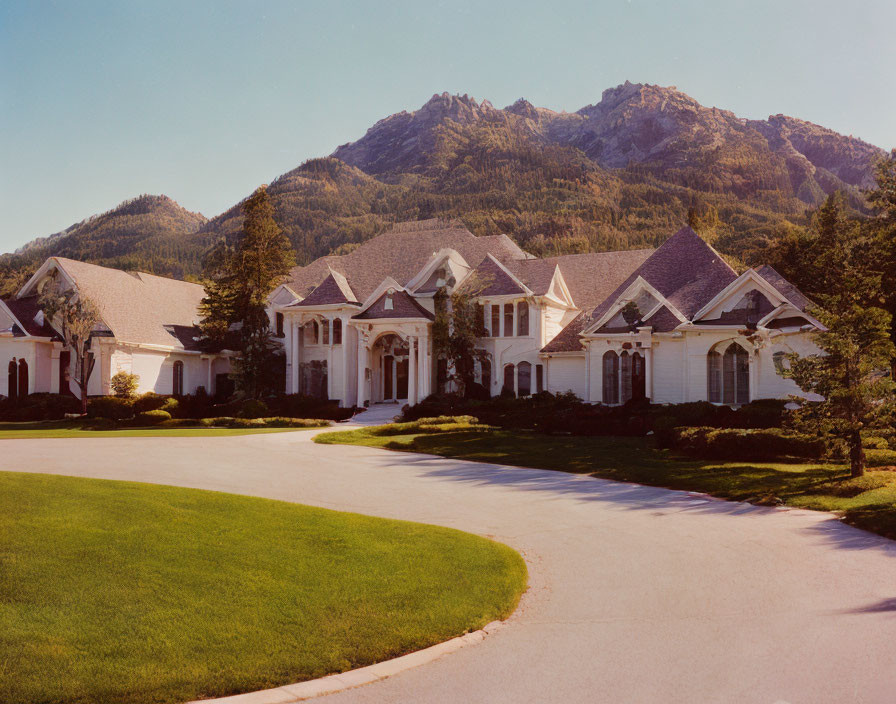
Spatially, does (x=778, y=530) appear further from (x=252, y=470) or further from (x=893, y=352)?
(x=252, y=470)

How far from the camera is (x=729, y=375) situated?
34.2 meters

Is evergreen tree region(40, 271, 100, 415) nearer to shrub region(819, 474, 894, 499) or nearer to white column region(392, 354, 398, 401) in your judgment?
white column region(392, 354, 398, 401)

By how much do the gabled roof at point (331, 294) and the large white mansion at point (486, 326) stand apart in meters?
0.13

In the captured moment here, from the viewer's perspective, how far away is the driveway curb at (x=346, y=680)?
622 centimetres

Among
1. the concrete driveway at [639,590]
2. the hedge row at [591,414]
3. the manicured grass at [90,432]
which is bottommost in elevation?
the concrete driveway at [639,590]

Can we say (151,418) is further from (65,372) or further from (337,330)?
(337,330)

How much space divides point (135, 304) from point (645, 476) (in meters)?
37.9

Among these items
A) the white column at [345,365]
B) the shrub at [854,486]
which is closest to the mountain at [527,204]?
the white column at [345,365]

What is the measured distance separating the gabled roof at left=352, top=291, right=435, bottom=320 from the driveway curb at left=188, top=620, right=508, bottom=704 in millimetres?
36018

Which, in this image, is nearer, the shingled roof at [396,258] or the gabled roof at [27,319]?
the gabled roof at [27,319]

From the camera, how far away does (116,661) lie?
21.9ft

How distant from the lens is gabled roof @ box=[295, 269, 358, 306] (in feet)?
151

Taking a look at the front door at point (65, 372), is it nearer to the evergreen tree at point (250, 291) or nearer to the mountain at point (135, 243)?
the evergreen tree at point (250, 291)

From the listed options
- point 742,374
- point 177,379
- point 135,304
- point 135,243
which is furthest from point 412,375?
point 135,243
